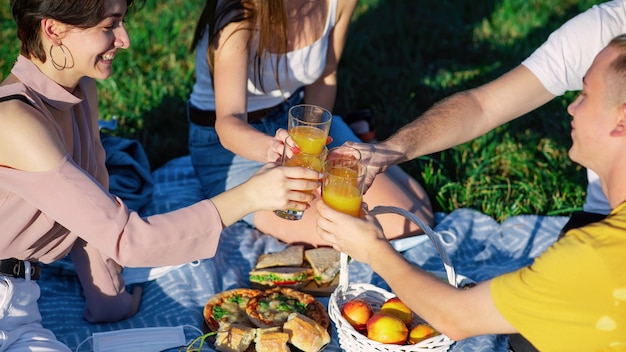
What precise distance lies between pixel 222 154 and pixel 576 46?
2.19m

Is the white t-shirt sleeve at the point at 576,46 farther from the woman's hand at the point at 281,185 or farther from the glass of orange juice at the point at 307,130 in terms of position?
the woman's hand at the point at 281,185

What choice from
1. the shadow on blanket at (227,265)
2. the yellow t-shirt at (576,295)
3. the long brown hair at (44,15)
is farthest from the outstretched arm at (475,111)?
the long brown hair at (44,15)

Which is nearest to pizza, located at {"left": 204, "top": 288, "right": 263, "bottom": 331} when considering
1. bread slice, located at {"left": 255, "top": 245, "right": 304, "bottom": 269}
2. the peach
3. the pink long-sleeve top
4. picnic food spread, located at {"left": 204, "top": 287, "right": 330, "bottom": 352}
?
picnic food spread, located at {"left": 204, "top": 287, "right": 330, "bottom": 352}

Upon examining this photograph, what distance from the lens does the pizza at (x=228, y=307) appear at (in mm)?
3930

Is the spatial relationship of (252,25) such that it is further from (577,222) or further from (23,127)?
(577,222)

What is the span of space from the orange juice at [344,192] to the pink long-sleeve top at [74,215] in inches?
21.0

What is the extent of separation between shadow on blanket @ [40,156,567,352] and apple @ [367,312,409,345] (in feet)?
1.83

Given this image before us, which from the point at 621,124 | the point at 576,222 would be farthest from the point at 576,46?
the point at 621,124

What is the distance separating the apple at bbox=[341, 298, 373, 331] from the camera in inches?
139

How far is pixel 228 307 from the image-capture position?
403cm

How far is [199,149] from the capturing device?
502 centimetres

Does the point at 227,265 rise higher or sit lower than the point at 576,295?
lower

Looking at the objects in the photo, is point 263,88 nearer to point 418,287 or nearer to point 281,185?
point 281,185

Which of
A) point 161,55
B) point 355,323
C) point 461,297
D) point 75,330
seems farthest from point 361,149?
point 161,55
